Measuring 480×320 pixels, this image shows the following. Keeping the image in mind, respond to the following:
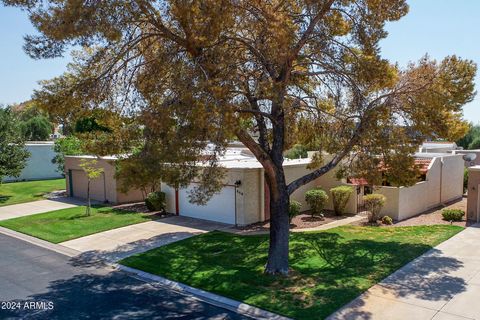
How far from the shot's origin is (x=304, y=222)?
63.1ft

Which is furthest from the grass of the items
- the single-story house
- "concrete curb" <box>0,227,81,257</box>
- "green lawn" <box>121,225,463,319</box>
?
the single-story house

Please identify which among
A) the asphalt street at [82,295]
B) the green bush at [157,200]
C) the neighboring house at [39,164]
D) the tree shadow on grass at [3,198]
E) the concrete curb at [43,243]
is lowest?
the asphalt street at [82,295]

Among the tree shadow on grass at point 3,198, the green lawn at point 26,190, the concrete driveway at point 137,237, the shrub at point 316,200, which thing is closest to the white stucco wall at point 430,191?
the shrub at point 316,200

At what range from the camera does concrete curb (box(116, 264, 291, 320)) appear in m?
9.40

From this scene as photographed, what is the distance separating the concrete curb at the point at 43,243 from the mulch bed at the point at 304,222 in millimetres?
6723

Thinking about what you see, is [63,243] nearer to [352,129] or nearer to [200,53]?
[200,53]

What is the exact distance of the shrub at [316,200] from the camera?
19.7 m

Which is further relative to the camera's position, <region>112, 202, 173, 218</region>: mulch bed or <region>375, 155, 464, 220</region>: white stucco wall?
<region>112, 202, 173, 218</region>: mulch bed

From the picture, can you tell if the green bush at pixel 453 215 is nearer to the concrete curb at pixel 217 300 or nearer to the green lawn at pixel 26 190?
the concrete curb at pixel 217 300

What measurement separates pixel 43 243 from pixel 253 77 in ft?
34.0

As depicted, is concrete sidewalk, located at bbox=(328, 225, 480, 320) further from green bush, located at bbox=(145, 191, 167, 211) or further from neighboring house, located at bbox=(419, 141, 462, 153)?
neighboring house, located at bbox=(419, 141, 462, 153)

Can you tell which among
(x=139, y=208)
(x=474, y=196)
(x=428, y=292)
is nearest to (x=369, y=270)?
(x=428, y=292)

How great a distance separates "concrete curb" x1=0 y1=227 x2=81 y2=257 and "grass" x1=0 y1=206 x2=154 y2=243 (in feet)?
0.69

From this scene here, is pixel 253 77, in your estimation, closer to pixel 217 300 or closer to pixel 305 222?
pixel 217 300
